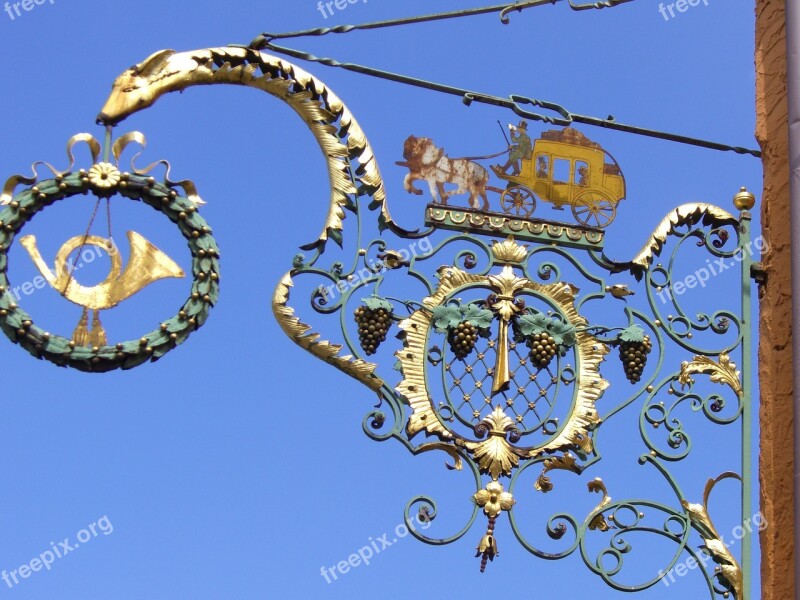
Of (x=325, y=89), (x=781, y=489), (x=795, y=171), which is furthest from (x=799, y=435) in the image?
(x=325, y=89)

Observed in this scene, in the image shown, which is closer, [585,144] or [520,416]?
[520,416]

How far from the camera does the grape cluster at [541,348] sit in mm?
8688

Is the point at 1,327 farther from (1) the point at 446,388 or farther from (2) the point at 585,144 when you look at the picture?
(2) the point at 585,144

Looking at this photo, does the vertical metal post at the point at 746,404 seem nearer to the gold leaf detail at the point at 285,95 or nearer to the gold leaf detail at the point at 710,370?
the gold leaf detail at the point at 710,370

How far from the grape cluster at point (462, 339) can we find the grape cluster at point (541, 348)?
235 millimetres

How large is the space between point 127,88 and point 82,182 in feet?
1.57

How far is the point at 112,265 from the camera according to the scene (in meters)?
8.38

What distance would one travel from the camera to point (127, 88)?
28.4 ft

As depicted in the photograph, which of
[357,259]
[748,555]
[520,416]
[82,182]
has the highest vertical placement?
[82,182]

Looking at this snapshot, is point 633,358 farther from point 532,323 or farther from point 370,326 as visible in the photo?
point 370,326

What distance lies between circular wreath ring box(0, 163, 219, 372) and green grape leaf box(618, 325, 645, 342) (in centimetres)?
165

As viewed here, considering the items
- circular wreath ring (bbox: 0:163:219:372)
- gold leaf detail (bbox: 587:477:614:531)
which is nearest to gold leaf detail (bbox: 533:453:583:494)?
gold leaf detail (bbox: 587:477:614:531)

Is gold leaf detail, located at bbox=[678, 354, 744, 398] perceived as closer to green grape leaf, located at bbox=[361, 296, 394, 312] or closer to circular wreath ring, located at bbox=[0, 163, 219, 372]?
green grape leaf, located at bbox=[361, 296, 394, 312]

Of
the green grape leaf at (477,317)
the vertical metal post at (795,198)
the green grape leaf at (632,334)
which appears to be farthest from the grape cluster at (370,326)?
the vertical metal post at (795,198)
